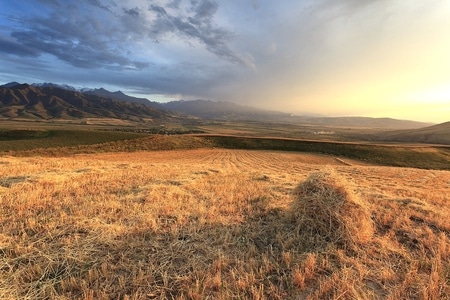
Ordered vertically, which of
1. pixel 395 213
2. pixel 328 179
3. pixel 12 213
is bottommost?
pixel 12 213

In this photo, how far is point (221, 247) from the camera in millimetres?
5516

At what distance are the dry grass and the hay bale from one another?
3 cm

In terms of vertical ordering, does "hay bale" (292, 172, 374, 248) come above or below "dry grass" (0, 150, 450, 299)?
above

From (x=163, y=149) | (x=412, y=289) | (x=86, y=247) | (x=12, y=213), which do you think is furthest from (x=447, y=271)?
(x=163, y=149)

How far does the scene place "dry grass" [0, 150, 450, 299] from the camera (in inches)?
160

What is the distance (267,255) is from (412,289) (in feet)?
7.90

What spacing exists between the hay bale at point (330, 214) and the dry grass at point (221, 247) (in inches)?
1.0

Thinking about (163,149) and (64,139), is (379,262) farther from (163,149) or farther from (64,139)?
(64,139)

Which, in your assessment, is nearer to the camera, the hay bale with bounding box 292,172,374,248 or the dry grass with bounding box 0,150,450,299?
the dry grass with bounding box 0,150,450,299

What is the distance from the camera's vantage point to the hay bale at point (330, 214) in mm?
5797

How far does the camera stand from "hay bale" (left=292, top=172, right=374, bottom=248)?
5797 millimetres

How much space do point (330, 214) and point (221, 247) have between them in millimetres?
2789

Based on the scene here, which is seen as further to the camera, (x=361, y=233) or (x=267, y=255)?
(x=361, y=233)

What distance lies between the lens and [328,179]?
6973mm
